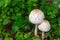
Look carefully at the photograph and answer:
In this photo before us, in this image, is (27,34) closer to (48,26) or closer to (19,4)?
(48,26)

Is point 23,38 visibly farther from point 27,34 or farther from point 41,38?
point 41,38

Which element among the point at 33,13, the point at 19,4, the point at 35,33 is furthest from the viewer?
the point at 19,4

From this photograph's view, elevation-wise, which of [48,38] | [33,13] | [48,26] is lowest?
[48,38]

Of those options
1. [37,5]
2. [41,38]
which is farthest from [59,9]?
[41,38]

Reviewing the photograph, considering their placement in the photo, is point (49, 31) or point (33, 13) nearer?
point (33, 13)

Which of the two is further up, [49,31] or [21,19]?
[21,19]

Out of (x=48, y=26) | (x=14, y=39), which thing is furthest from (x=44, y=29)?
(x=14, y=39)

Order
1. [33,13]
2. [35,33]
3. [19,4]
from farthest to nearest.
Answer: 1. [19,4]
2. [35,33]
3. [33,13]

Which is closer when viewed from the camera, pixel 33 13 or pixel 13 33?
pixel 33 13

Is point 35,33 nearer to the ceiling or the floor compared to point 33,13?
nearer to the floor
